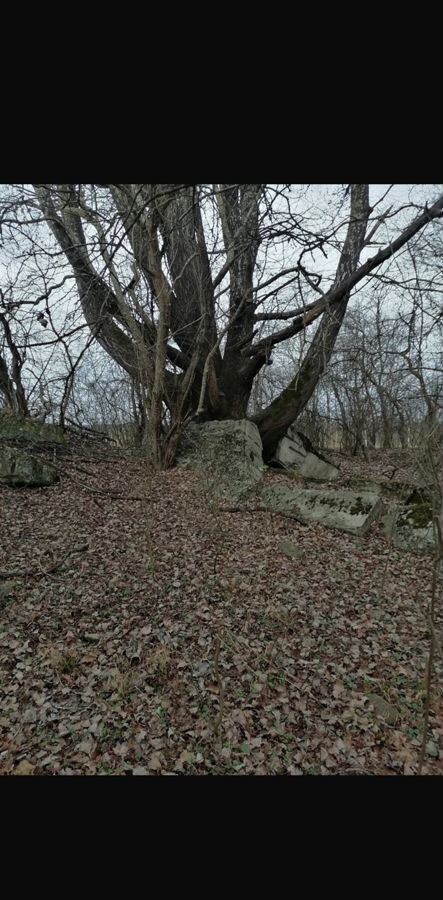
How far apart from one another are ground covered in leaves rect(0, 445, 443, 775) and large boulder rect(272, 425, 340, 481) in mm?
3375

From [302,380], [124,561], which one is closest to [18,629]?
[124,561]

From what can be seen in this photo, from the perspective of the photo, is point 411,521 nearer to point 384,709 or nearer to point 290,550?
point 290,550

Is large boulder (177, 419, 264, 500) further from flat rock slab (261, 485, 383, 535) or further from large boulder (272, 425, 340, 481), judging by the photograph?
large boulder (272, 425, 340, 481)

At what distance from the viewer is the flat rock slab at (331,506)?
586 cm

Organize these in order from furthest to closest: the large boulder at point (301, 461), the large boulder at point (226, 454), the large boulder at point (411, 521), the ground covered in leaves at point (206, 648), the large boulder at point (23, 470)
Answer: the large boulder at point (301, 461) < the large boulder at point (226, 454) < the large boulder at point (23, 470) < the large boulder at point (411, 521) < the ground covered in leaves at point (206, 648)

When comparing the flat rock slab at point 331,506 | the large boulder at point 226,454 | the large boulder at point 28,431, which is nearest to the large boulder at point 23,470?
the large boulder at point 28,431

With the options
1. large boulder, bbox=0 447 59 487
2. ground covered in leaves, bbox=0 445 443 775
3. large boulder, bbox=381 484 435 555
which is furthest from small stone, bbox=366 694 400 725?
large boulder, bbox=0 447 59 487

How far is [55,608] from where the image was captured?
3.84m

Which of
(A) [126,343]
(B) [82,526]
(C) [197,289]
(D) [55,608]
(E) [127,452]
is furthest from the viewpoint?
(E) [127,452]

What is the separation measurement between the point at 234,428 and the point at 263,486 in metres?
1.76

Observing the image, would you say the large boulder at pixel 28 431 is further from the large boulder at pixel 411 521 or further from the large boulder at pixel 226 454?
the large boulder at pixel 411 521

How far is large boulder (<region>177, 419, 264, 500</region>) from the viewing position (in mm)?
7453

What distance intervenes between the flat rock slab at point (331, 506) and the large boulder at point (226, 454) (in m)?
0.77

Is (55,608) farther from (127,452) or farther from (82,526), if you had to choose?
(127,452)
